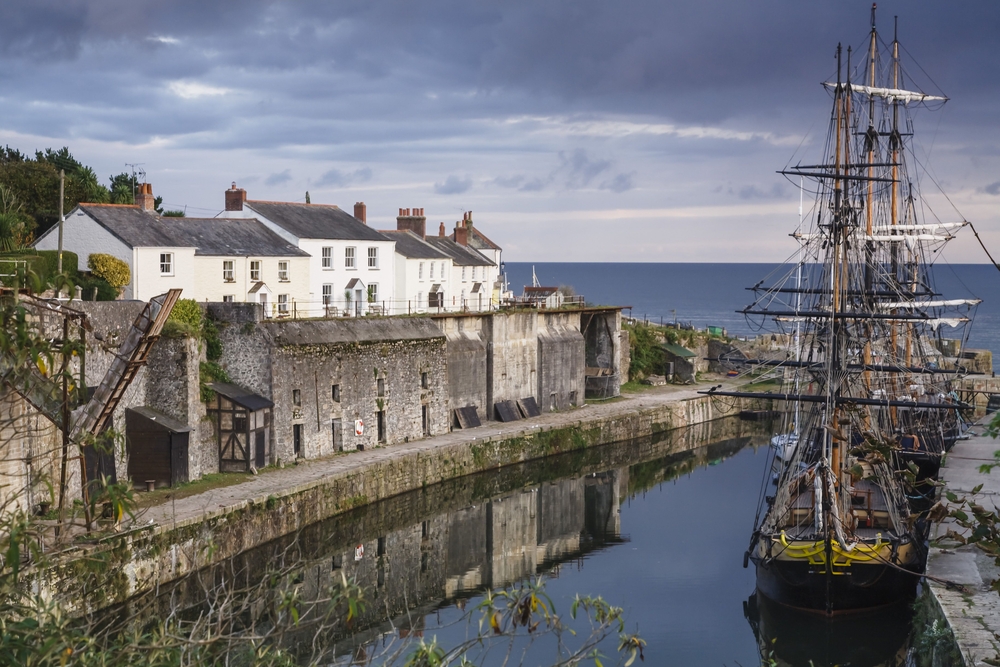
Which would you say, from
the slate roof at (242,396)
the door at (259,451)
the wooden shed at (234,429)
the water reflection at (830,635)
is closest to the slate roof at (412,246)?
the slate roof at (242,396)

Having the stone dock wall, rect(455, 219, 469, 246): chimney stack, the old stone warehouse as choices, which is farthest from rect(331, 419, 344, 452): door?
rect(455, 219, 469, 246): chimney stack

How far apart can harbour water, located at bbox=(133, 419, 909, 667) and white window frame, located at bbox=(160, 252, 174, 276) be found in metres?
8.56

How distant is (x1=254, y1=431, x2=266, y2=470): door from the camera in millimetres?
28000

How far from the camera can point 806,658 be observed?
20.6 meters

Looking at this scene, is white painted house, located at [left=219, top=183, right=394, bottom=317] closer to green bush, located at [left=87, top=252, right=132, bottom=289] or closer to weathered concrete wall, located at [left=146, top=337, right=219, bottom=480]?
green bush, located at [left=87, top=252, right=132, bottom=289]

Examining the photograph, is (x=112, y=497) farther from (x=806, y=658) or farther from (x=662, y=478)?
(x=662, y=478)

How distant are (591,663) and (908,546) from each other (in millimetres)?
8110

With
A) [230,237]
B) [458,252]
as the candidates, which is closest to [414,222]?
[458,252]

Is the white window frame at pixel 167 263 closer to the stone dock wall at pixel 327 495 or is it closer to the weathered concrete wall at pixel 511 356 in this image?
the stone dock wall at pixel 327 495

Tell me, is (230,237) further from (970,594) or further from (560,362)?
(970,594)

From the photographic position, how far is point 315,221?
126 feet

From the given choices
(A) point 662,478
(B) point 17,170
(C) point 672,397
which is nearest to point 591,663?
(A) point 662,478

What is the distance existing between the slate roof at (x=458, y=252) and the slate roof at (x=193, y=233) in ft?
35.6

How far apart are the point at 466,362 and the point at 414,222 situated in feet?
36.0
